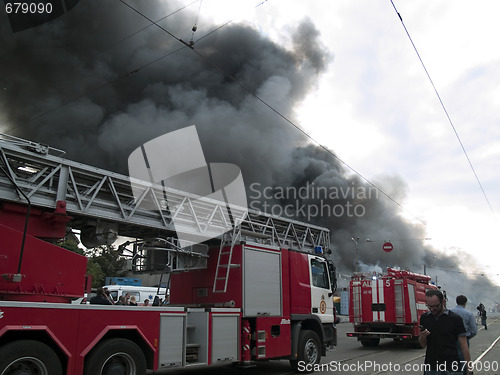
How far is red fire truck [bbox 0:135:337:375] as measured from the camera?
17.1ft

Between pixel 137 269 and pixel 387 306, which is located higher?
pixel 137 269

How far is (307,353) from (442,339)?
16.5 feet

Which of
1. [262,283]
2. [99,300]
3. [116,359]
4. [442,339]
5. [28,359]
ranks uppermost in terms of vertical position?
[262,283]

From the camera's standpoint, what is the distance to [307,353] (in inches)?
341

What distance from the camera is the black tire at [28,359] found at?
4.68 metres

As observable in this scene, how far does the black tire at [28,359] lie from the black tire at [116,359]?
0.47m

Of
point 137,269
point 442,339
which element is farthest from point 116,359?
point 442,339

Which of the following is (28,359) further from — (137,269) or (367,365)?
(367,365)

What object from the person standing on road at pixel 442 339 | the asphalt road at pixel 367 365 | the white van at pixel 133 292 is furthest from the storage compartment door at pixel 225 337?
the white van at pixel 133 292

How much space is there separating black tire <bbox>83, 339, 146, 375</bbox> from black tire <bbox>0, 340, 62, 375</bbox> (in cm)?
47

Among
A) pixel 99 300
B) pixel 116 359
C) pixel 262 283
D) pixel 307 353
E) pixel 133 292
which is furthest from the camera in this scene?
pixel 133 292

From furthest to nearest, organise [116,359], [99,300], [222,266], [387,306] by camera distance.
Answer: [387,306], [222,266], [99,300], [116,359]

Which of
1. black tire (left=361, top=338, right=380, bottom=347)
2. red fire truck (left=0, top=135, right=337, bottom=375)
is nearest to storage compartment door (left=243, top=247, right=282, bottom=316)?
red fire truck (left=0, top=135, right=337, bottom=375)

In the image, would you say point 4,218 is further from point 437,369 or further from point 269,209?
point 269,209
